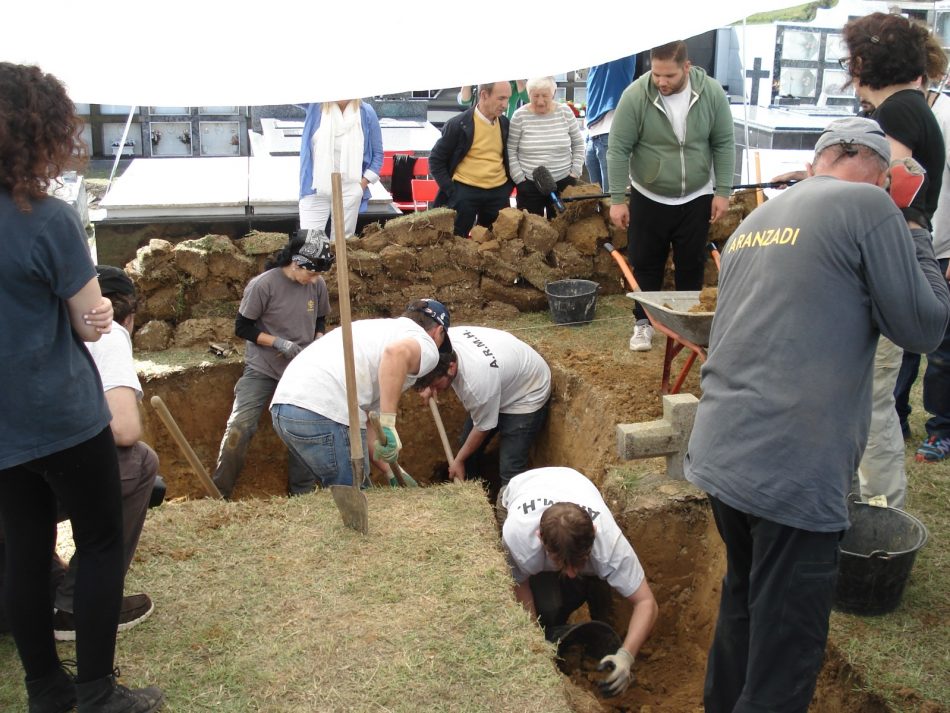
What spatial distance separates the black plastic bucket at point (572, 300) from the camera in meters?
6.79

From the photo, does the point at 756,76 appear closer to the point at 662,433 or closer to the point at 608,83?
the point at 608,83

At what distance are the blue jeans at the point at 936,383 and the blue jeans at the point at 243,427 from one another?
363 centimetres

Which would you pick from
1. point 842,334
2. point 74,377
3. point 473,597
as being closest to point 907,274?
point 842,334

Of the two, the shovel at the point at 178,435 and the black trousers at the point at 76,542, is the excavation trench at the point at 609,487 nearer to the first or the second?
the shovel at the point at 178,435

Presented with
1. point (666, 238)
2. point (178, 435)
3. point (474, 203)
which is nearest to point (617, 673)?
point (178, 435)

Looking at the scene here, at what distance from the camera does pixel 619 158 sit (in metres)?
5.65

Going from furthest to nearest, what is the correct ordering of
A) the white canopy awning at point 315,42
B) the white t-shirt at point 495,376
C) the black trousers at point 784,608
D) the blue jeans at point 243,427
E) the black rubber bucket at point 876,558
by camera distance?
the blue jeans at point 243,427, the white t-shirt at point 495,376, the black rubber bucket at point 876,558, the white canopy awning at point 315,42, the black trousers at point 784,608

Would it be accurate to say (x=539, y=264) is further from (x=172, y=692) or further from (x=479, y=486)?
(x=172, y=692)

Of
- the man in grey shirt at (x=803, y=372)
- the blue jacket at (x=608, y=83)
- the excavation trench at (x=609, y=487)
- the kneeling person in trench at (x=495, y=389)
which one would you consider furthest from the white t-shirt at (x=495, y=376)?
the blue jacket at (x=608, y=83)

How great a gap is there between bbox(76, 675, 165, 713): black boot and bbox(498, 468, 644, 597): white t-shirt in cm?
164

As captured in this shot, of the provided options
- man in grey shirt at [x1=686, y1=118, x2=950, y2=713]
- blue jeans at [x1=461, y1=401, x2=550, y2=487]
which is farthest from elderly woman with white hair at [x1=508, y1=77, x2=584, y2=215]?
man in grey shirt at [x1=686, y1=118, x2=950, y2=713]

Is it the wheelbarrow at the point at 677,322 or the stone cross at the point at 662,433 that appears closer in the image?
the stone cross at the point at 662,433

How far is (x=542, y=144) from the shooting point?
23.7 feet

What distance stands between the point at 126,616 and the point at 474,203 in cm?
488
